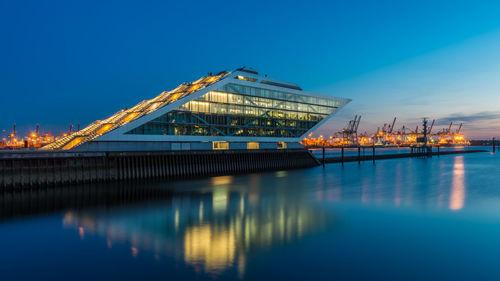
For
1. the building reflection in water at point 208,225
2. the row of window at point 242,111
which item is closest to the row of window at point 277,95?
the row of window at point 242,111

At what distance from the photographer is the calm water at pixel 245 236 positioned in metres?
13.4

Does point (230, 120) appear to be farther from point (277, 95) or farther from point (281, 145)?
point (281, 145)

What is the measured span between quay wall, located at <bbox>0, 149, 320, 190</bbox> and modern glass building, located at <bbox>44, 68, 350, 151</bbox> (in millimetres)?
2824

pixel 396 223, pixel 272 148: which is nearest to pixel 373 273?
pixel 396 223

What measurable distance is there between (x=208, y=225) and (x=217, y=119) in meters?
35.5

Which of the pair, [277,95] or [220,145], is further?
[277,95]

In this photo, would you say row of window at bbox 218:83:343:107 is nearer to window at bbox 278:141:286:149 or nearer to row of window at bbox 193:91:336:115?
row of window at bbox 193:91:336:115

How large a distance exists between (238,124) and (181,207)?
3292 cm

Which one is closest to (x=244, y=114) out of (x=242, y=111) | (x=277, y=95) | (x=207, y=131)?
(x=242, y=111)

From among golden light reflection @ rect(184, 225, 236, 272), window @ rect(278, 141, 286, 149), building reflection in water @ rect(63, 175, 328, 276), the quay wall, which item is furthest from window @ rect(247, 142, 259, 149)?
golden light reflection @ rect(184, 225, 236, 272)

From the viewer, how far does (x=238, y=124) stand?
58219mm

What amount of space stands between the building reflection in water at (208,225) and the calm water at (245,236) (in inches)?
2.4

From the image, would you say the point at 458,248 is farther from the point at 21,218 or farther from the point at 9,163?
the point at 9,163

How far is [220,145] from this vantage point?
56.2 m
